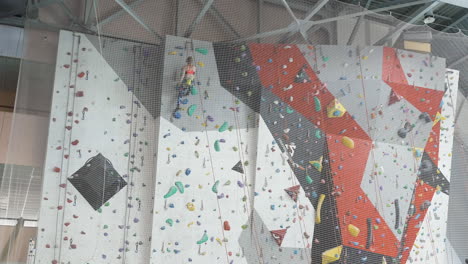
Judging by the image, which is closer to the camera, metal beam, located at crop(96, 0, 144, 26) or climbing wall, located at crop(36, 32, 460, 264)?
climbing wall, located at crop(36, 32, 460, 264)

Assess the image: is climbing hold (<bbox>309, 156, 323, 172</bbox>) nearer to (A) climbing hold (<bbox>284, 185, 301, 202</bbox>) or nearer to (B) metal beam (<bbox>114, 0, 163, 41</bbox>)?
(A) climbing hold (<bbox>284, 185, 301, 202</bbox>)

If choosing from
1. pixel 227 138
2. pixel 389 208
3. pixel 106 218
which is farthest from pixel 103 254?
pixel 389 208

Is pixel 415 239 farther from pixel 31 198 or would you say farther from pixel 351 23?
pixel 31 198

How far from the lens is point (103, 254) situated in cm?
575

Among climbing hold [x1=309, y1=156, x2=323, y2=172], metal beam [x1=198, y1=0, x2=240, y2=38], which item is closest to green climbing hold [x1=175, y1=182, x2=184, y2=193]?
climbing hold [x1=309, y1=156, x2=323, y2=172]

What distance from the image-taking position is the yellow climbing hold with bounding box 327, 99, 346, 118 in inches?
245

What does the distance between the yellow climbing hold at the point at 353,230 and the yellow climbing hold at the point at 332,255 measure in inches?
8.8

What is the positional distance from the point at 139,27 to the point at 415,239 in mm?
4612

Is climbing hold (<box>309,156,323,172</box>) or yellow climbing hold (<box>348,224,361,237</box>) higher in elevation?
climbing hold (<box>309,156,323,172</box>)

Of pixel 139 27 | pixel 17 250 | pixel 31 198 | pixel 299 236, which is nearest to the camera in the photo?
pixel 17 250

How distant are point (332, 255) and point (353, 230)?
41cm

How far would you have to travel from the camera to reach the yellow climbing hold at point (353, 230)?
5953 millimetres

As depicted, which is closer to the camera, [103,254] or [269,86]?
[103,254]

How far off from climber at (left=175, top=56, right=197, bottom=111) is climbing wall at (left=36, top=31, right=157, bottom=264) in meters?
0.52
